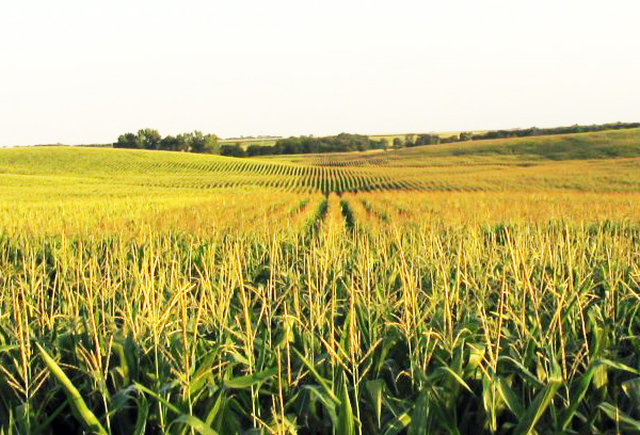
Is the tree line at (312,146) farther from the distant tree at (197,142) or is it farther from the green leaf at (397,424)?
the green leaf at (397,424)

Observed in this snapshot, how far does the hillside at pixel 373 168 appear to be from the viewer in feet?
150

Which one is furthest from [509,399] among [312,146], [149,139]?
[312,146]

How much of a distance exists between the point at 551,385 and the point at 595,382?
68 cm

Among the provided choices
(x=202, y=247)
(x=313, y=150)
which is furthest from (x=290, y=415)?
(x=313, y=150)

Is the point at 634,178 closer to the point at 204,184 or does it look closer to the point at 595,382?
the point at 204,184

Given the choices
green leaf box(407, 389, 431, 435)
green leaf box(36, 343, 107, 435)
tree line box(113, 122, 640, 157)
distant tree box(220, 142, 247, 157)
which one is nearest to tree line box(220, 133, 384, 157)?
tree line box(113, 122, 640, 157)

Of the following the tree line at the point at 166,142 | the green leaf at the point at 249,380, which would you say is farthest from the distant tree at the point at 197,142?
the green leaf at the point at 249,380

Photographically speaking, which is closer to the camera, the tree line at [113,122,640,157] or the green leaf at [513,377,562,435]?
the green leaf at [513,377,562,435]

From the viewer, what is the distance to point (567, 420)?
2.20 meters

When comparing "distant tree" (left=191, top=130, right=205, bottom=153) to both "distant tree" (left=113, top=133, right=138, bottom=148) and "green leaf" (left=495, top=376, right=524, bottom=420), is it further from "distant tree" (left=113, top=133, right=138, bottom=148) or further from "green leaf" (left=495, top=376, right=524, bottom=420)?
"green leaf" (left=495, top=376, right=524, bottom=420)

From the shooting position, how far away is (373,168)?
69.2m

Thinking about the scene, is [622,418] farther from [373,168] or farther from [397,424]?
[373,168]

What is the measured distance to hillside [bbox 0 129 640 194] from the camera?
150 ft

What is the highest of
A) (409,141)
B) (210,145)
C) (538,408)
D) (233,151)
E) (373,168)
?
(538,408)
